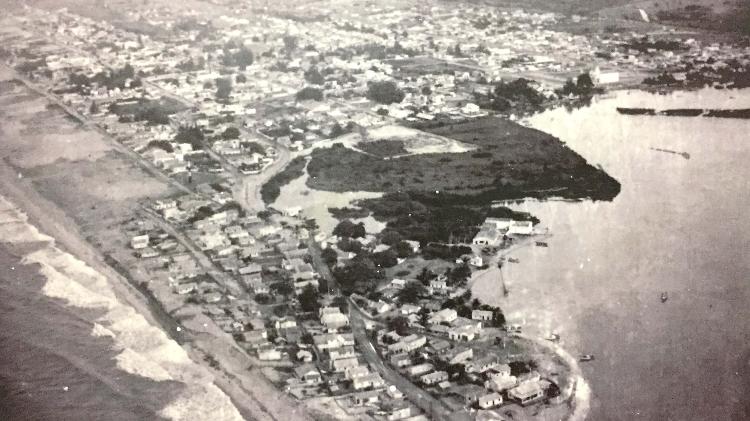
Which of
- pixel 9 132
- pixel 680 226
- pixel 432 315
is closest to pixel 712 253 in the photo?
pixel 680 226

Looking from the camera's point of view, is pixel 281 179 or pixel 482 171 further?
pixel 281 179

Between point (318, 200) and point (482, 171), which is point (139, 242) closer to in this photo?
point (318, 200)

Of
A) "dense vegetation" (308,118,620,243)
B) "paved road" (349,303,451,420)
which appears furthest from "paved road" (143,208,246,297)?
"dense vegetation" (308,118,620,243)

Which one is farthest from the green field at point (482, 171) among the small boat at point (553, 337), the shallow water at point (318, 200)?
the small boat at point (553, 337)

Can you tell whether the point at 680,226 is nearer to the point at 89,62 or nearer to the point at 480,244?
the point at 480,244

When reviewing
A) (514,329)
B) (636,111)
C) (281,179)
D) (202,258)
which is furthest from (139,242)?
(636,111)

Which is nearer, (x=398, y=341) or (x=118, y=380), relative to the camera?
(x=118, y=380)

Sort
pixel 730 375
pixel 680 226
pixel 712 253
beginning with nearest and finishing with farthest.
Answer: pixel 730 375 < pixel 712 253 < pixel 680 226
